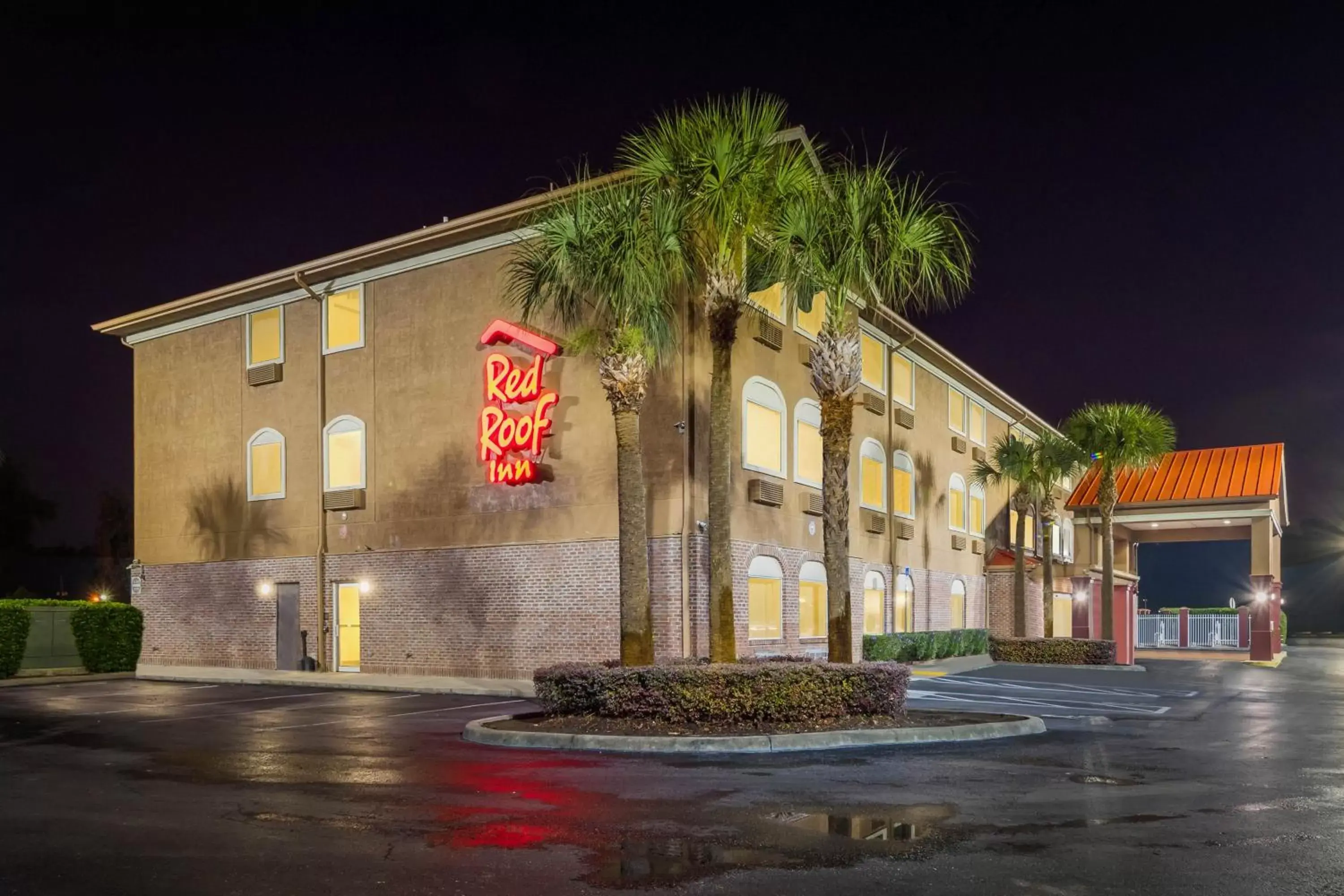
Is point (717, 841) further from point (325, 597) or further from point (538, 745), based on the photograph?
point (325, 597)

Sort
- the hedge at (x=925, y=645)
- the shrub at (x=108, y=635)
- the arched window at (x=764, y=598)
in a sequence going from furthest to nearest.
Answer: the shrub at (x=108, y=635) → the hedge at (x=925, y=645) → the arched window at (x=764, y=598)

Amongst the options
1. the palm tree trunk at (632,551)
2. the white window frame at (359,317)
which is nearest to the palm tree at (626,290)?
the palm tree trunk at (632,551)

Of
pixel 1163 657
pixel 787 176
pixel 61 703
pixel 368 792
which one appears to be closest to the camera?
pixel 368 792

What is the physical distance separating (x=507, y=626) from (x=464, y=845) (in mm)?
17158

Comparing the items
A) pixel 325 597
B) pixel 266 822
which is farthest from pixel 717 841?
pixel 325 597

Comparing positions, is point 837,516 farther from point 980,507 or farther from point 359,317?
point 980,507

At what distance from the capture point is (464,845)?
8234mm

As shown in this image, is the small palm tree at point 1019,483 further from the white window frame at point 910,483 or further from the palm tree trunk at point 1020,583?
the white window frame at point 910,483

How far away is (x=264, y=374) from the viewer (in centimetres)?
2972

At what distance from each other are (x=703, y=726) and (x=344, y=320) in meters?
17.7

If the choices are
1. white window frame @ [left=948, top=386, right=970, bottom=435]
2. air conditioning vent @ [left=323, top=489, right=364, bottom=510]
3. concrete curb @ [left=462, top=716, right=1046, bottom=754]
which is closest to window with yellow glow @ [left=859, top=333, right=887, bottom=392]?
white window frame @ [left=948, top=386, right=970, bottom=435]

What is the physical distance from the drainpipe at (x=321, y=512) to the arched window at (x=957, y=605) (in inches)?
775

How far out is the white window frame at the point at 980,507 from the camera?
133 feet

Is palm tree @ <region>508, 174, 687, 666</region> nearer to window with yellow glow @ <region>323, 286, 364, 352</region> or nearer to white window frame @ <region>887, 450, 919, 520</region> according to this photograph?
window with yellow glow @ <region>323, 286, 364, 352</region>
